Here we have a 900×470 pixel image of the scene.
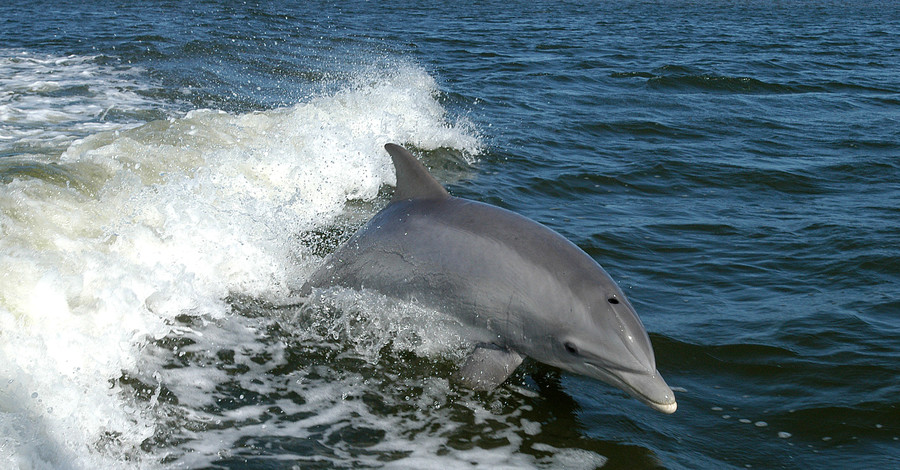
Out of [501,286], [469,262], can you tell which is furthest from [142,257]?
[501,286]

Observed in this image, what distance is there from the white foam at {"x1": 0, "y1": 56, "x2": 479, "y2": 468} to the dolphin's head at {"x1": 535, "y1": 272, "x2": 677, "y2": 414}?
5.01 feet

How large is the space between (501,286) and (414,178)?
126 centimetres

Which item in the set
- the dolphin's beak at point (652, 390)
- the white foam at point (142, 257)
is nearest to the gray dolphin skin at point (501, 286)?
the dolphin's beak at point (652, 390)

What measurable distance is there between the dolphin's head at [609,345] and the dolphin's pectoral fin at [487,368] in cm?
28

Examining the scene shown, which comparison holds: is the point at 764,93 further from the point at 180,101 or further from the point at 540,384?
the point at 540,384

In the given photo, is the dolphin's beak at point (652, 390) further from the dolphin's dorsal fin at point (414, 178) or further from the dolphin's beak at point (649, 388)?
the dolphin's dorsal fin at point (414, 178)

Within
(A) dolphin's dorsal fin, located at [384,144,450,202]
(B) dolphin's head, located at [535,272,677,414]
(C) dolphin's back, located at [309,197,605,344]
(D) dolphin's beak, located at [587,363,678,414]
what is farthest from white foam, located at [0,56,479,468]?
(D) dolphin's beak, located at [587,363,678,414]

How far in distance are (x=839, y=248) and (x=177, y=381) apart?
22.4ft

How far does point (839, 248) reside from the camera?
873cm

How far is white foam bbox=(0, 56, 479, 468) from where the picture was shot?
4.80m

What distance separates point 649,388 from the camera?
5.01 m

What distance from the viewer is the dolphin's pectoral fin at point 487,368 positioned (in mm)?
5504

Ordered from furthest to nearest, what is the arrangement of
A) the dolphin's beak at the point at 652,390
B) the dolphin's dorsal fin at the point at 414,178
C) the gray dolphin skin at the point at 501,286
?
the dolphin's dorsal fin at the point at 414,178 → the gray dolphin skin at the point at 501,286 → the dolphin's beak at the point at 652,390

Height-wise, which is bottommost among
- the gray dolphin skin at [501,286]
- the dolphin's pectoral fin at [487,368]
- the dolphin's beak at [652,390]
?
the dolphin's pectoral fin at [487,368]
